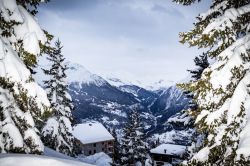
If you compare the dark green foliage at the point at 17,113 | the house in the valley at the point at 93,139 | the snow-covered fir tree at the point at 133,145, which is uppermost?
the house in the valley at the point at 93,139

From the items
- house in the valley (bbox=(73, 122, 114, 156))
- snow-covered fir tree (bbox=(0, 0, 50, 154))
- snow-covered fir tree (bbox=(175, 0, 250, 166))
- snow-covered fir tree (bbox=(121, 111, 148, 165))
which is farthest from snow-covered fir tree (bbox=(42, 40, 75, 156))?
house in the valley (bbox=(73, 122, 114, 156))

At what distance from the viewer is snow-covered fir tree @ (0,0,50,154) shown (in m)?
10.2

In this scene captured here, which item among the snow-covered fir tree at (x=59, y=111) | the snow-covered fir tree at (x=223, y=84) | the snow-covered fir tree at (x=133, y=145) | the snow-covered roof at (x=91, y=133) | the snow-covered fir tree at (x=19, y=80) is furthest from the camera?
the snow-covered roof at (x=91, y=133)

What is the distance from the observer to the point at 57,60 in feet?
109

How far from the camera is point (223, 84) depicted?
29.3ft

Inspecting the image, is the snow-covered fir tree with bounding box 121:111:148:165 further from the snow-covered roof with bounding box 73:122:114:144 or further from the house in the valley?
the snow-covered roof with bounding box 73:122:114:144

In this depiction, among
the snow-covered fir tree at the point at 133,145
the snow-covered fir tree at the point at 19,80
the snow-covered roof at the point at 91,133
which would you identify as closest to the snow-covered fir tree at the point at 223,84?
the snow-covered fir tree at the point at 19,80

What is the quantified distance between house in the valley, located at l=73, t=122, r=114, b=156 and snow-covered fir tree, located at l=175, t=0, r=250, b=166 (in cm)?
8897

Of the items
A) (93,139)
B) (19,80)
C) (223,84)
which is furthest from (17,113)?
(93,139)

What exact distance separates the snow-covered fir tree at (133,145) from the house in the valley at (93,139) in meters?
56.7

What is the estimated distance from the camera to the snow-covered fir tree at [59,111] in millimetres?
30672

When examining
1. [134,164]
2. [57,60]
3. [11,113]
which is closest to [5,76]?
[11,113]

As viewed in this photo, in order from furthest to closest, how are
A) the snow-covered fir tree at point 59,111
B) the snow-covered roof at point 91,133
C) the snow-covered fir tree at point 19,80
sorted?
the snow-covered roof at point 91,133, the snow-covered fir tree at point 59,111, the snow-covered fir tree at point 19,80

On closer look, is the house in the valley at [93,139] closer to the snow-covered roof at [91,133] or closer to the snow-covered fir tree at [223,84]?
the snow-covered roof at [91,133]
